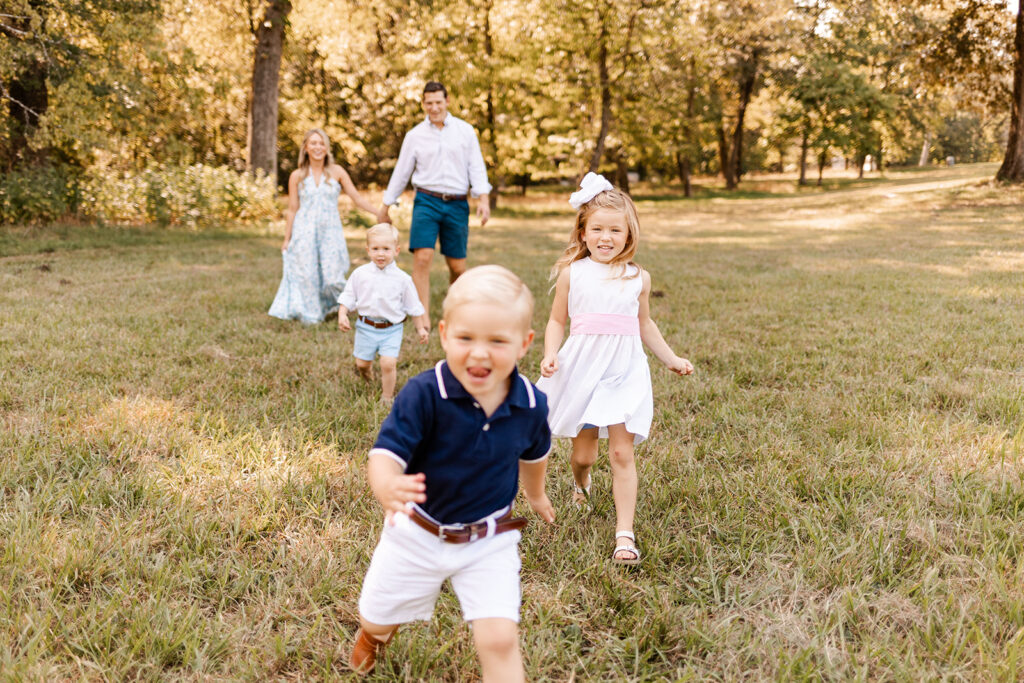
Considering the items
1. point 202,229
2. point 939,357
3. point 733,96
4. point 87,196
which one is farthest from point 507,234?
point 733,96

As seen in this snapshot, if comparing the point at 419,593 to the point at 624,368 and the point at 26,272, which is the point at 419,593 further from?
the point at 26,272

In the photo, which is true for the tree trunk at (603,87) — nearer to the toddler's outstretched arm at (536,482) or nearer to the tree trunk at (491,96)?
the tree trunk at (491,96)

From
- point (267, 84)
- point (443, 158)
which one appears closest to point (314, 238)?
point (443, 158)

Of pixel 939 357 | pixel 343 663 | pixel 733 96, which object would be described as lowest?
pixel 343 663

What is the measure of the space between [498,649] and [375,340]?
3365 millimetres

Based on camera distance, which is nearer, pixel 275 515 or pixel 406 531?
pixel 406 531

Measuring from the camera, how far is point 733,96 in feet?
142

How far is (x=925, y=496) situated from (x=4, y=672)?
148 inches

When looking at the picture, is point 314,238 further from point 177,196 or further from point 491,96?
point 491,96

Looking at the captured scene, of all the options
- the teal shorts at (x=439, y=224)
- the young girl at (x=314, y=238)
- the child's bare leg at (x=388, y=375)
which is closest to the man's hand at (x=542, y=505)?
the child's bare leg at (x=388, y=375)

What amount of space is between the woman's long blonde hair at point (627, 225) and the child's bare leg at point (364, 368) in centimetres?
225

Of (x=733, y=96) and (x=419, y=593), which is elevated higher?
(x=733, y=96)

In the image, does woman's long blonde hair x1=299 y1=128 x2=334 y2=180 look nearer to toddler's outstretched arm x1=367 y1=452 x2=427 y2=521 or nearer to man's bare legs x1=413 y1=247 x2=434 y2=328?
man's bare legs x1=413 y1=247 x2=434 y2=328

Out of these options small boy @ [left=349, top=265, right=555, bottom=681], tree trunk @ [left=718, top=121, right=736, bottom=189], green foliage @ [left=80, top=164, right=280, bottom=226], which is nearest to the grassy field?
small boy @ [left=349, top=265, right=555, bottom=681]
